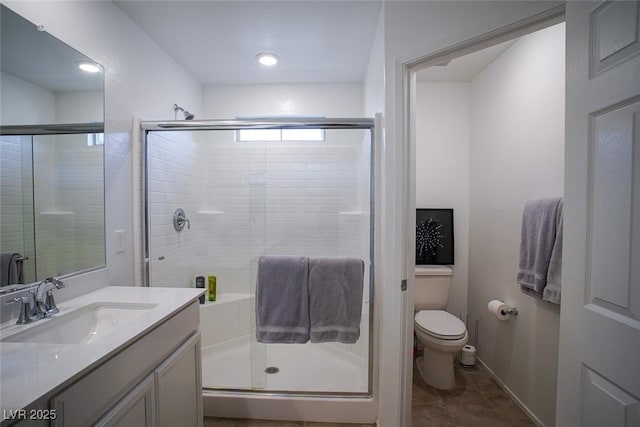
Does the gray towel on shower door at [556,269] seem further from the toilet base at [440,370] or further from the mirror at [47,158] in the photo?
the mirror at [47,158]

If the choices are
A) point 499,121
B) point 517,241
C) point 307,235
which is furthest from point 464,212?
point 307,235

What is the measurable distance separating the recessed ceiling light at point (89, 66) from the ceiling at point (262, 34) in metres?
0.46

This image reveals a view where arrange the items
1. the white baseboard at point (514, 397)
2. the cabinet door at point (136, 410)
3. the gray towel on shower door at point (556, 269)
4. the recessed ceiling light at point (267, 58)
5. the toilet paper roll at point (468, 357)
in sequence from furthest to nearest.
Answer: the toilet paper roll at point (468, 357)
the recessed ceiling light at point (267, 58)
the white baseboard at point (514, 397)
the gray towel on shower door at point (556, 269)
the cabinet door at point (136, 410)

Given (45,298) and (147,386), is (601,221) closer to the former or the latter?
(147,386)

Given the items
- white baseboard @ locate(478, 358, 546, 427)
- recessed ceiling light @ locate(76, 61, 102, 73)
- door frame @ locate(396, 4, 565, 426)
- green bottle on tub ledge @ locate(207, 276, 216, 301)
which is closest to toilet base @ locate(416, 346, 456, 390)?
white baseboard @ locate(478, 358, 546, 427)

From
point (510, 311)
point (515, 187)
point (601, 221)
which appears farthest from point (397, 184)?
point (510, 311)

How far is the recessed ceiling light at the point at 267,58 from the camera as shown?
2070mm

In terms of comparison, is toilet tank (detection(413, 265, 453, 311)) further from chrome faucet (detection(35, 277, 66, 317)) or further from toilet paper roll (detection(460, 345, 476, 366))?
chrome faucet (detection(35, 277, 66, 317))

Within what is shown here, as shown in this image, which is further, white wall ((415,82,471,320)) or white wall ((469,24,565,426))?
white wall ((415,82,471,320))

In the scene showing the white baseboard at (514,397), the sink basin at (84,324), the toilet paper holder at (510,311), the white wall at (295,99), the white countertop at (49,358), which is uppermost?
the white wall at (295,99)

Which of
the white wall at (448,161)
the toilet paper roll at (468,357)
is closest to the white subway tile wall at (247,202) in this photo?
the white wall at (448,161)

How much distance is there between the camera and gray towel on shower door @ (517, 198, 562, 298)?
154cm

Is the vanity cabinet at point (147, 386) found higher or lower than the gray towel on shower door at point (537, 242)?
lower

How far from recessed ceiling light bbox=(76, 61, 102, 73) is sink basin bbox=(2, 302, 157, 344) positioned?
1.17m
